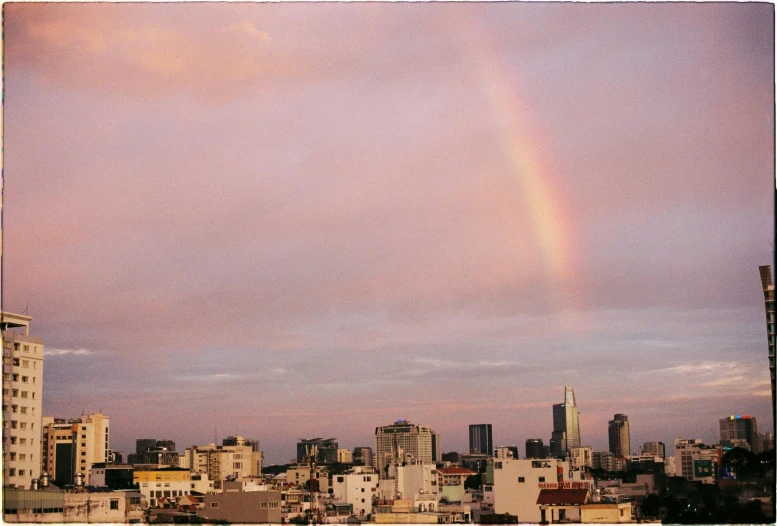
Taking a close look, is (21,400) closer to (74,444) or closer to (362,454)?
(74,444)

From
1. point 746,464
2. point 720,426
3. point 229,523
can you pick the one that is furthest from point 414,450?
point 229,523

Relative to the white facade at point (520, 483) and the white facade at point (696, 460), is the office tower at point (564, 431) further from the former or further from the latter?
the white facade at point (520, 483)

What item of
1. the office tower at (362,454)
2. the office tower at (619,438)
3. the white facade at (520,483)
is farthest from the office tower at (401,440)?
the white facade at (520,483)

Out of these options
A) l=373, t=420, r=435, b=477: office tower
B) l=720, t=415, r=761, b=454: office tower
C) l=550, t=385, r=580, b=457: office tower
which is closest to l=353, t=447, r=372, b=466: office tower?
l=373, t=420, r=435, b=477: office tower

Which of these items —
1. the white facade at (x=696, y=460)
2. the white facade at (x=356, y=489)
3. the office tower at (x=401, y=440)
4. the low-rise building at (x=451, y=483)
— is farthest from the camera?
the office tower at (x=401, y=440)

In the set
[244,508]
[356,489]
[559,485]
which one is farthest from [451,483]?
[244,508]

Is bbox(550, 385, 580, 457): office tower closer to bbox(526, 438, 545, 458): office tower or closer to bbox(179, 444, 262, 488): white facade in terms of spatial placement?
bbox(526, 438, 545, 458): office tower

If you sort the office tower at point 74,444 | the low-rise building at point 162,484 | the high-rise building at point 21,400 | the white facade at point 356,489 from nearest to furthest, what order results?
the high-rise building at point 21,400 → the white facade at point 356,489 → the low-rise building at point 162,484 → the office tower at point 74,444
